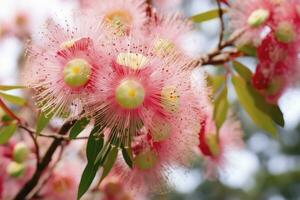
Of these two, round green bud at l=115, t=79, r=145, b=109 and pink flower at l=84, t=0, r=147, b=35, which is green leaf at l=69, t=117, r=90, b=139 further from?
pink flower at l=84, t=0, r=147, b=35

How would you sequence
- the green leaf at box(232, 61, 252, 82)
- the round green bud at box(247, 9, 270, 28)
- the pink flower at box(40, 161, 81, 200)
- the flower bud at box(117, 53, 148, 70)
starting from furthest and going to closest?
the pink flower at box(40, 161, 81, 200), the green leaf at box(232, 61, 252, 82), the round green bud at box(247, 9, 270, 28), the flower bud at box(117, 53, 148, 70)

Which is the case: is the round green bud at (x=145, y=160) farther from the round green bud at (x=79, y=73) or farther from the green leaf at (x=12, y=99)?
the green leaf at (x=12, y=99)

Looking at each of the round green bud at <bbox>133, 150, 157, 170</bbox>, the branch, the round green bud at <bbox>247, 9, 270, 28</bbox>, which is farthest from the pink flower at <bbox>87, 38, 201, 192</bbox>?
the round green bud at <bbox>247, 9, 270, 28</bbox>

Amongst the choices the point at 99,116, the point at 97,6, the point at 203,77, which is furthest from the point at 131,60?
the point at 97,6

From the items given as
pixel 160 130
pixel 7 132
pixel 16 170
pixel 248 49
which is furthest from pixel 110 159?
pixel 248 49

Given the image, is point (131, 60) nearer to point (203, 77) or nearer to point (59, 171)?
point (203, 77)

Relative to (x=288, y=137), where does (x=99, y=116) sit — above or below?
above

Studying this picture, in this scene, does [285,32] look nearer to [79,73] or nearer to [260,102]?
[260,102]
